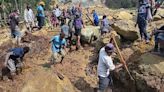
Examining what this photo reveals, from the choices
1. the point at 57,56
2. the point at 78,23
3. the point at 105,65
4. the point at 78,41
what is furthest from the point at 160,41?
the point at 78,41

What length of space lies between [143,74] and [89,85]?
212 cm

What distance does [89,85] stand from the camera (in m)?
11.4

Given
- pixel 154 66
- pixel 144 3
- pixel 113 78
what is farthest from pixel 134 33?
pixel 154 66

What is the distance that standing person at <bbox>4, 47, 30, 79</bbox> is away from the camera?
10984 millimetres

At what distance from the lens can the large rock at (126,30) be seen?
13.6 metres

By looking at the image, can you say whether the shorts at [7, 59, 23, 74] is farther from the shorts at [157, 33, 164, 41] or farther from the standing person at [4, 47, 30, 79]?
the shorts at [157, 33, 164, 41]

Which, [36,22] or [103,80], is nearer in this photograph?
[103,80]

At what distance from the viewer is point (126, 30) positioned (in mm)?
13609

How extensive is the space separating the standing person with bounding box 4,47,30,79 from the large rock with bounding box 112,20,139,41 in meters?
4.24

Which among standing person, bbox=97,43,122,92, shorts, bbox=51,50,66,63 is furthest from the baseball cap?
shorts, bbox=51,50,66,63

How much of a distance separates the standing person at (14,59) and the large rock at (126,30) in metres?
4.24

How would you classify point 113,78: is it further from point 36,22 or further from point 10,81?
point 36,22

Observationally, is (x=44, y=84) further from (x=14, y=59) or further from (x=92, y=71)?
(x=92, y=71)

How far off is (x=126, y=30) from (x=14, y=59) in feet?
15.3
